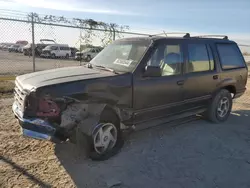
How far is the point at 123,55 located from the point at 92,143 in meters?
1.71

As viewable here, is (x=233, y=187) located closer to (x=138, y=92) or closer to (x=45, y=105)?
(x=138, y=92)

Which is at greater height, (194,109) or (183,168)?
(194,109)

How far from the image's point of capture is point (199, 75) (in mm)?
5309

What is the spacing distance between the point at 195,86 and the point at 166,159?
1.82 metres

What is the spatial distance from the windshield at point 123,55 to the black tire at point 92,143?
0.84 meters

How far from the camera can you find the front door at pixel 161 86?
4297 mm

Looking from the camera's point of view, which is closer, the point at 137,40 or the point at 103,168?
the point at 103,168

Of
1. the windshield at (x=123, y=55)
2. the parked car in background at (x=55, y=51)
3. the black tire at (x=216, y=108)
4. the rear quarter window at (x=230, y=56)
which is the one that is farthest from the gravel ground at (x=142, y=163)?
the parked car in background at (x=55, y=51)

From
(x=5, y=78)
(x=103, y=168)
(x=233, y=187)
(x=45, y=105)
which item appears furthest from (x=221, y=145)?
(x=5, y=78)

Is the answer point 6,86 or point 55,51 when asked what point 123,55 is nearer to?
point 6,86

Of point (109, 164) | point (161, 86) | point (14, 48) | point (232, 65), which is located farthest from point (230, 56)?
point (14, 48)

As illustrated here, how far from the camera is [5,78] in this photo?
9.36 meters

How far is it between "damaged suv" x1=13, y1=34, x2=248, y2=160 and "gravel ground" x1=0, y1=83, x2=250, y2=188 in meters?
0.36

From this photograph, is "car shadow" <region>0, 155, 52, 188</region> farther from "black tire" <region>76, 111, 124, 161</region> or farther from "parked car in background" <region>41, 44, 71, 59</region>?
"parked car in background" <region>41, 44, 71, 59</region>
